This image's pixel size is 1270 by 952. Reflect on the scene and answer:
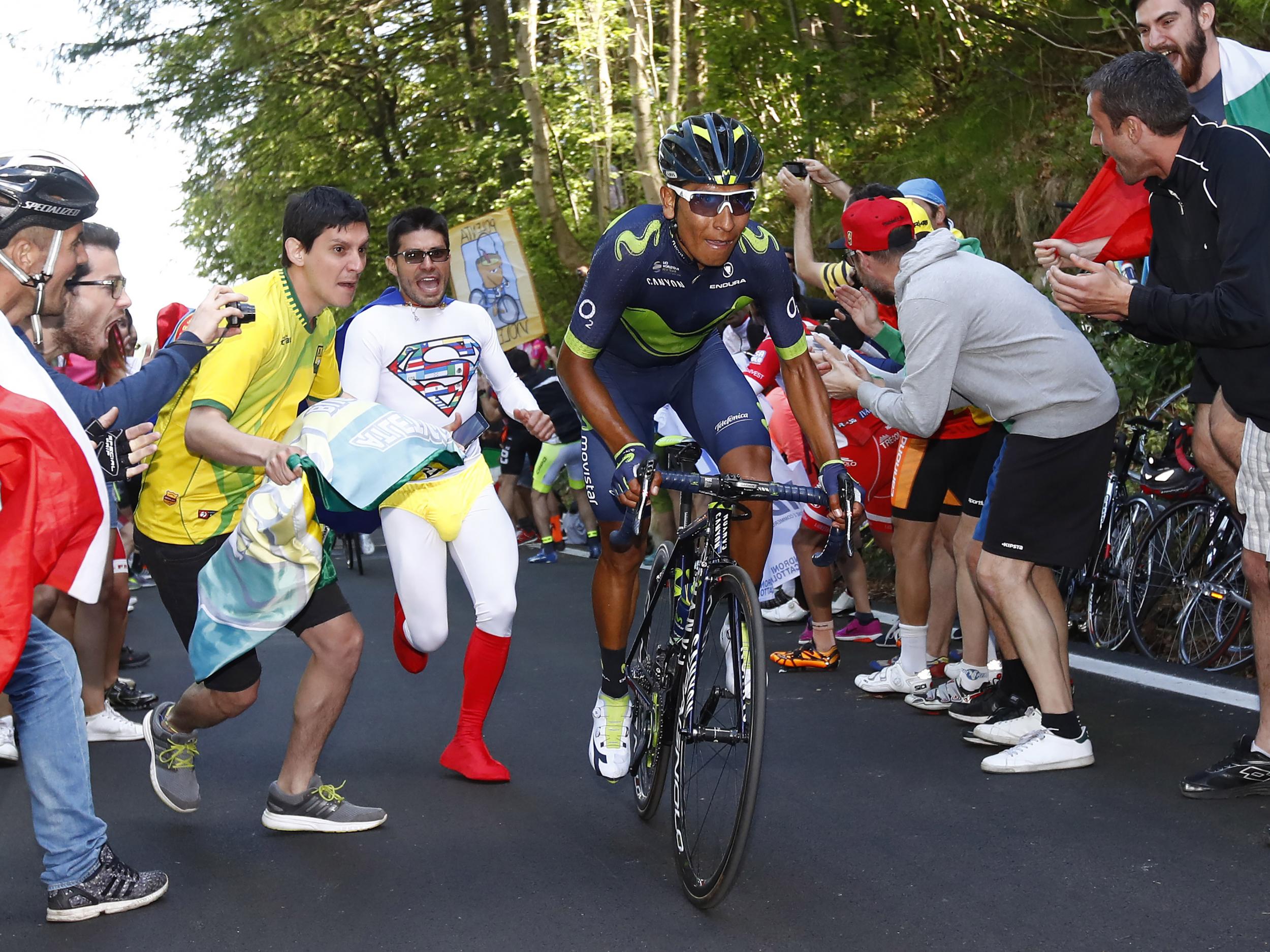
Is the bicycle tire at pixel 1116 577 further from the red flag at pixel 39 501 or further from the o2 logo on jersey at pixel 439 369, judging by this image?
the red flag at pixel 39 501

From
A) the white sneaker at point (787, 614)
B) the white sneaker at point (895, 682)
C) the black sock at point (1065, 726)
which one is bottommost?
the white sneaker at point (787, 614)

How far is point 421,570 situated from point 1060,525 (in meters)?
2.56

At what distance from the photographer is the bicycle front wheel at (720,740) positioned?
3812 millimetres

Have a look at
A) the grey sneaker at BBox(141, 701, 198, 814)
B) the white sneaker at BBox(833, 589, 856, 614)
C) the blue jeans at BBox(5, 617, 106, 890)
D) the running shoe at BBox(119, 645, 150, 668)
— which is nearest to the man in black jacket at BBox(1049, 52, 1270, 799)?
the blue jeans at BBox(5, 617, 106, 890)

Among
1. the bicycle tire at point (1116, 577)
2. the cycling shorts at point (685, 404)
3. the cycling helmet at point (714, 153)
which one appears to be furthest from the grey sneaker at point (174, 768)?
the bicycle tire at point (1116, 577)

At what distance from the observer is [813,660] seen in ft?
24.8

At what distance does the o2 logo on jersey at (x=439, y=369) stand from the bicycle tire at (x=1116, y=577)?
3.83 m

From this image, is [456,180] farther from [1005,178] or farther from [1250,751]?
[1250,751]

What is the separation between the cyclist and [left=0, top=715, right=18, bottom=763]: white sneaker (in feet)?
9.84

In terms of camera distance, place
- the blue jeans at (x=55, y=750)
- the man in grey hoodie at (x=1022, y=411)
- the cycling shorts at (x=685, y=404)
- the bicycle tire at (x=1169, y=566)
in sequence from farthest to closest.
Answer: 1. the bicycle tire at (x=1169, y=566)
2. the man in grey hoodie at (x=1022, y=411)
3. the cycling shorts at (x=685, y=404)
4. the blue jeans at (x=55, y=750)

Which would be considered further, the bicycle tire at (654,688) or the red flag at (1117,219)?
the red flag at (1117,219)

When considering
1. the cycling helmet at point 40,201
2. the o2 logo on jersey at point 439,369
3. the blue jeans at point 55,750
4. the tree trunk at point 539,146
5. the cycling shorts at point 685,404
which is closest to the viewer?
the cycling helmet at point 40,201

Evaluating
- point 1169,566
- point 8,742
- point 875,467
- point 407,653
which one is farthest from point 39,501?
point 1169,566

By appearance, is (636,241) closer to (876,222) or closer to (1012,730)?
(876,222)
